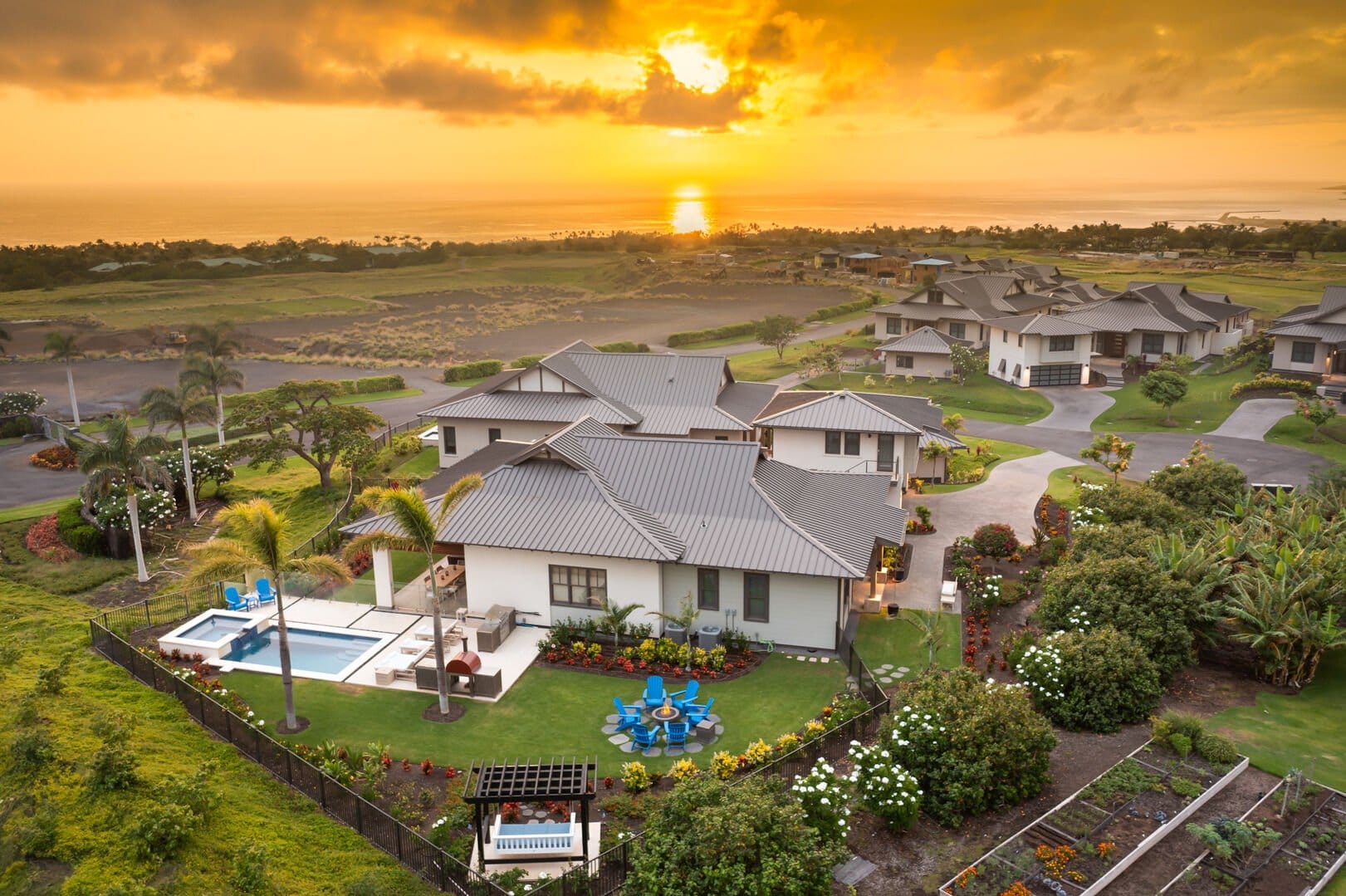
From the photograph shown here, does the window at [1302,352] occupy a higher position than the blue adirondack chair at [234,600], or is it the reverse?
the window at [1302,352]

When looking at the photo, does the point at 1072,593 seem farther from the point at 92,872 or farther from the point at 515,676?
the point at 92,872

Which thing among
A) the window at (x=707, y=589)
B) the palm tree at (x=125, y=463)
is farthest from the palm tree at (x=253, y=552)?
the palm tree at (x=125, y=463)

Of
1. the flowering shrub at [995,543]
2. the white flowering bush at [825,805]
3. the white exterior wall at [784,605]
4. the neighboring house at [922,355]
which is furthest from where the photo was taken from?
the neighboring house at [922,355]

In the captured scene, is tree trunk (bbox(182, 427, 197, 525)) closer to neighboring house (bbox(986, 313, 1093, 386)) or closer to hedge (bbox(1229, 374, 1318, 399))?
neighboring house (bbox(986, 313, 1093, 386))

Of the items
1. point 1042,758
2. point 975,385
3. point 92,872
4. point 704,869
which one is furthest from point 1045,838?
point 975,385

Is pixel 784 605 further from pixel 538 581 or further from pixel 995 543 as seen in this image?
pixel 995 543

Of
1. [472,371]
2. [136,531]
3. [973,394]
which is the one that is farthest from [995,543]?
[472,371]

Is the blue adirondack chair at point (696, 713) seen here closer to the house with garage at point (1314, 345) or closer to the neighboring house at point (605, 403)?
the neighboring house at point (605, 403)
